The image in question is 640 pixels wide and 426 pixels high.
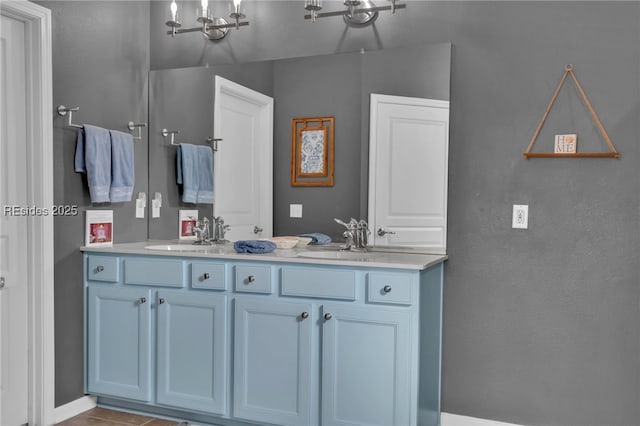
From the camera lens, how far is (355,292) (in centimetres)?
240

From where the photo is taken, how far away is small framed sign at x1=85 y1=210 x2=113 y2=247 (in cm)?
298

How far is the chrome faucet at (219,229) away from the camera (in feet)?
10.5

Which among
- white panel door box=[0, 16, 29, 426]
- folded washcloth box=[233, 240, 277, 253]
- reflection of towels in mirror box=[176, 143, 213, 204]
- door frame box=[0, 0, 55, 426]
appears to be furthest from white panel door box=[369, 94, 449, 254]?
white panel door box=[0, 16, 29, 426]

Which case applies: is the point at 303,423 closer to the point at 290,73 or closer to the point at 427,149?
the point at 427,149

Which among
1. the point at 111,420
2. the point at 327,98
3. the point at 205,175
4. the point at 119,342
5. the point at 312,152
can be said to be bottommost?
the point at 111,420

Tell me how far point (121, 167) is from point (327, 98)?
3.91 feet

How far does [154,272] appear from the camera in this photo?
2.82 metres

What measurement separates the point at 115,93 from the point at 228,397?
1.78 metres

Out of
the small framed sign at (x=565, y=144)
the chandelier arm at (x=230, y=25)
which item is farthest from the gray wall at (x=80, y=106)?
the small framed sign at (x=565, y=144)

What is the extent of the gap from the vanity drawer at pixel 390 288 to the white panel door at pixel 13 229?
1.70 m

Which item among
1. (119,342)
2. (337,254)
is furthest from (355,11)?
(119,342)

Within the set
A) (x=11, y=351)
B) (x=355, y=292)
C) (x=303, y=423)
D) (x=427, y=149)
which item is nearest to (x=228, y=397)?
(x=303, y=423)

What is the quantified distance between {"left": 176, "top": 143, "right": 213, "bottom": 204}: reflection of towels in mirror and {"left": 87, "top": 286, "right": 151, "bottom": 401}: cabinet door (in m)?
0.67

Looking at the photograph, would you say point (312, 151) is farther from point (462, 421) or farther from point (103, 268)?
point (462, 421)
